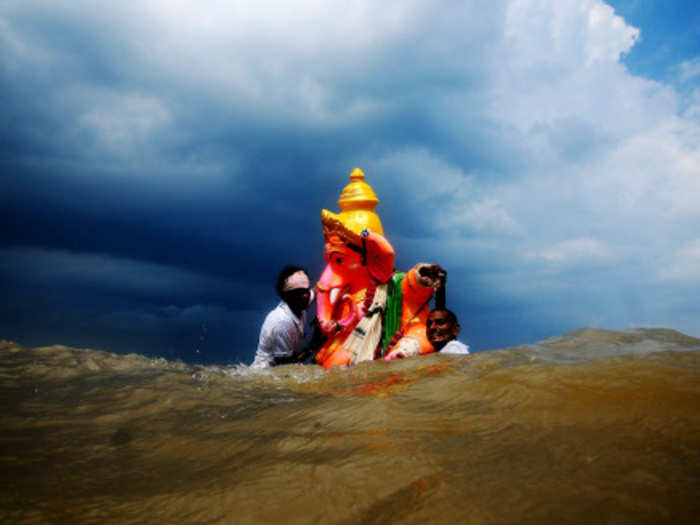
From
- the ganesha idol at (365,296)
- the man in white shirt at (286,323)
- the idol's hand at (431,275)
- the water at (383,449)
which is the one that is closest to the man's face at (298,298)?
the man in white shirt at (286,323)

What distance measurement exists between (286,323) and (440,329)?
69.9 inches

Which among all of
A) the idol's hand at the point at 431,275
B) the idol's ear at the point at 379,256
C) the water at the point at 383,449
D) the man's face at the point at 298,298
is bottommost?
the water at the point at 383,449

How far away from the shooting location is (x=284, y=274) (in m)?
5.11

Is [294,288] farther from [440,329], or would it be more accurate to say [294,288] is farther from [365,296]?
[440,329]

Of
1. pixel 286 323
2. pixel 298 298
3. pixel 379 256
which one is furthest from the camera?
pixel 298 298

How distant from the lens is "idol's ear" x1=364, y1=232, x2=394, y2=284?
14.9ft

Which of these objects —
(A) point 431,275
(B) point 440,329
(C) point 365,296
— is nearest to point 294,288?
(C) point 365,296

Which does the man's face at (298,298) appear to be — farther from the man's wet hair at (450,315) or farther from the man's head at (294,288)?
the man's wet hair at (450,315)

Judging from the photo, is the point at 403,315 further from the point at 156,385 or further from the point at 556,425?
the point at 556,425

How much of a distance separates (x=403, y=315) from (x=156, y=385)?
251cm

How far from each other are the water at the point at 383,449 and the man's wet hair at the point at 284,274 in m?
2.42

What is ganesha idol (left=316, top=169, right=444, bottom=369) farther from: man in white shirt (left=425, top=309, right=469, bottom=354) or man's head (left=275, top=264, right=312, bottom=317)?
man's head (left=275, top=264, right=312, bottom=317)

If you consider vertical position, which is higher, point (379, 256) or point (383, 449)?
point (379, 256)

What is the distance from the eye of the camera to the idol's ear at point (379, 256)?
4535 millimetres
